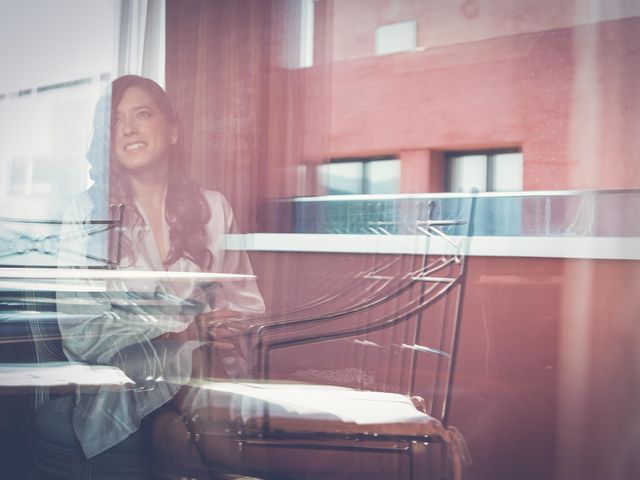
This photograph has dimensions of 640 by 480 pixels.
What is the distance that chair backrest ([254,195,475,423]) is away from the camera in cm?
131

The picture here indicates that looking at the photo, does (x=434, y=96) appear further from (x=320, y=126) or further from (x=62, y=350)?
(x=62, y=350)

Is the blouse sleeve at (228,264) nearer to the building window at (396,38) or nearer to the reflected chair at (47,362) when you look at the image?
the reflected chair at (47,362)

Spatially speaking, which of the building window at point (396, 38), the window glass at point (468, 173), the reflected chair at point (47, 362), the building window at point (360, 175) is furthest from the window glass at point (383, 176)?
the reflected chair at point (47, 362)

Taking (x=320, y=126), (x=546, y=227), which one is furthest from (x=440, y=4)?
(x=546, y=227)

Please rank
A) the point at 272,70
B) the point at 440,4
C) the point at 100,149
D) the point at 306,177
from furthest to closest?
the point at 100,149 → the point at 272,70 → the point at 306,177 → the point at 440,4

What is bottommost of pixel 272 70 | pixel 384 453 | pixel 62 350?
pixel 384 453

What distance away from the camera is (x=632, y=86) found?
124 centimetres

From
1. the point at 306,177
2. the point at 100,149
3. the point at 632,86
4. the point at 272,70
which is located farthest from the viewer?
the point at 100,149

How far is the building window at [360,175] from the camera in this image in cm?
134

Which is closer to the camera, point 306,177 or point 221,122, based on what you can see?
point 306,177

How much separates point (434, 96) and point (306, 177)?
0.31m

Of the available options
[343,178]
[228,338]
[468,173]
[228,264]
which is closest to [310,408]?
[228,338]

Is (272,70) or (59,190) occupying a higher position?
(272,70)

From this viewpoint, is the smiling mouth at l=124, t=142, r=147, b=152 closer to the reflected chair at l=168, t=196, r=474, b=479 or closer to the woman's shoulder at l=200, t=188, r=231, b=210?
the woman's shoulder at l=200, t=188, r=231, b=210
